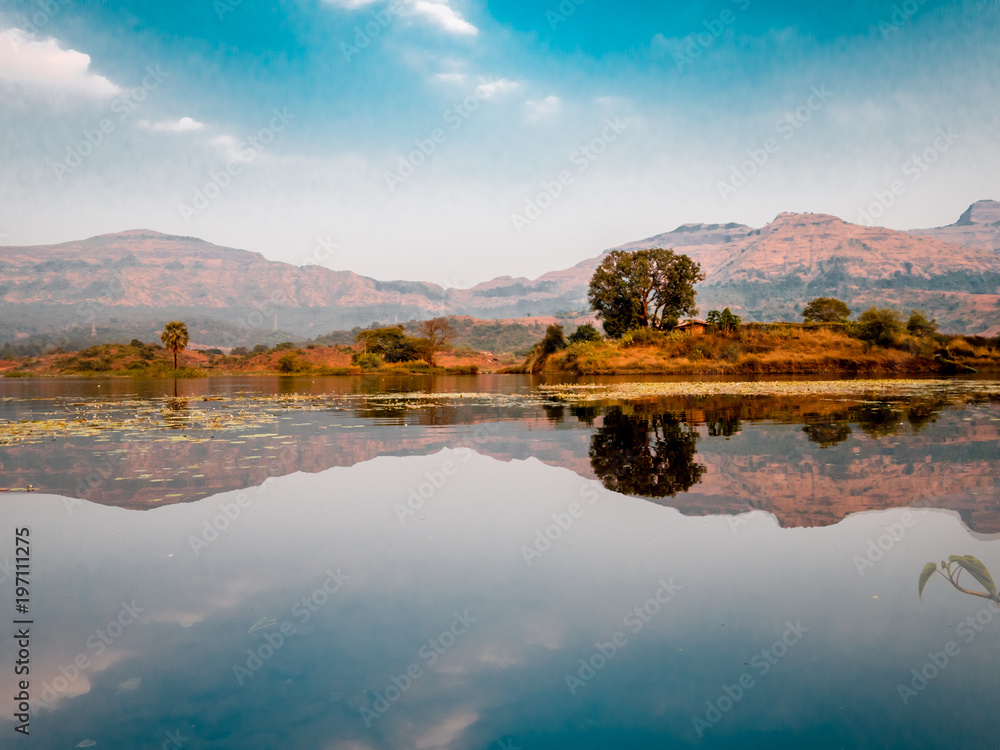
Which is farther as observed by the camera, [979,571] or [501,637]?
[979,571]

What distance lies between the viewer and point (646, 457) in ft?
33.9

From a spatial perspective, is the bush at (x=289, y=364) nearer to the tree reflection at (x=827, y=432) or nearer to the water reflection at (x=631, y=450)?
the water reflection at (x=631, y=450)

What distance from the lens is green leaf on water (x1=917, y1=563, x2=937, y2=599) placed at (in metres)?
4.39

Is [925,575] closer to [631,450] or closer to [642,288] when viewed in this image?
[631,450]

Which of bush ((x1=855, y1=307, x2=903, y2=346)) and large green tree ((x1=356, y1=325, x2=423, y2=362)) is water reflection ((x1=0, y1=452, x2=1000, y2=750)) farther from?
large green tree ((x1=356, y1=325, x2=423, y2=362))

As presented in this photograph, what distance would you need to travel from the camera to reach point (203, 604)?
4.41 m

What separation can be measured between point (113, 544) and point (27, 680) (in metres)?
2.62

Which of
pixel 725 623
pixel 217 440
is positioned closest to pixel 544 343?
pixel 217 440

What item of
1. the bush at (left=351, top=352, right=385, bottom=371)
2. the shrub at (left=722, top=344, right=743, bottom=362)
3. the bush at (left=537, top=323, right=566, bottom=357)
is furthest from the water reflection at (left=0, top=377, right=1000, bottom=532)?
the bush at (left=351, top=352, right=385, bottom=371)

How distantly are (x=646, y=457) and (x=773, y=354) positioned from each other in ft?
176

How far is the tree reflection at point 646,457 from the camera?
8.12 meters

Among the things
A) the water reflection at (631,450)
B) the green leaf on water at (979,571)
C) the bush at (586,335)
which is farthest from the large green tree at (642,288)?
the green leaf on water at (979,571)

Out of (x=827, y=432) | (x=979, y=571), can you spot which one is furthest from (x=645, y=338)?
(x=979, y=571)

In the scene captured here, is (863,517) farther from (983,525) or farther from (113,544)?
(113,544)
